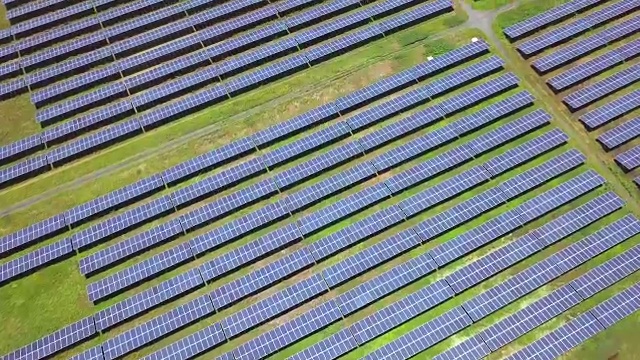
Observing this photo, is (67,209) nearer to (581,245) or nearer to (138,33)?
(138,33)

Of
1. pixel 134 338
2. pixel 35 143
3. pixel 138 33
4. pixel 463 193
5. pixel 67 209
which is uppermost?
pixel 138 33

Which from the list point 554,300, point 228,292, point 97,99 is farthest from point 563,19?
point 97,99

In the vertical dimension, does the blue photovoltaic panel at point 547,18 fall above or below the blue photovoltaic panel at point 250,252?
above

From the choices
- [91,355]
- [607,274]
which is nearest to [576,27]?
[607,274]

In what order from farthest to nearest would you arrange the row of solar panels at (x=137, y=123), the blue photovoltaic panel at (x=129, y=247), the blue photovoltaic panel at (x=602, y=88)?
1. the blue photovoltaic panel at (x=602, y=88)
2. the row of solar panels at (x=137, y=123)
3. the blue photovoltaic panel at (x=129, y=247)

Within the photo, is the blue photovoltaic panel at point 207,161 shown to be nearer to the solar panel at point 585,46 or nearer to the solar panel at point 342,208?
the solar panel at point 342,208

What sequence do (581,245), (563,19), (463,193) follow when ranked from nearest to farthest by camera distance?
(581,245)
(463,193)
(563,19)

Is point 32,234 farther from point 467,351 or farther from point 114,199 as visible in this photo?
point 467,351

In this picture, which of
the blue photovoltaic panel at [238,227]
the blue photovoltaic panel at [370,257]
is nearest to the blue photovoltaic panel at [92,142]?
the blue photovoltaic panel at [238,227]
